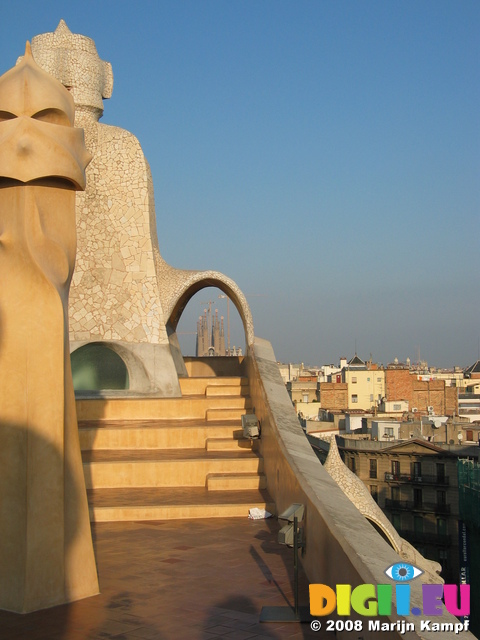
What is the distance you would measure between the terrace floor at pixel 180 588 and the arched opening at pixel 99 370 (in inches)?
211

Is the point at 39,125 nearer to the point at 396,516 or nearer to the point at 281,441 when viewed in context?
the point at 281,441

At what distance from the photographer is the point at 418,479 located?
3106cm

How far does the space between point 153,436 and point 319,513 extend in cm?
495

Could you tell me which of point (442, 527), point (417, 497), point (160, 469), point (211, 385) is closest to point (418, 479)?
point (417, 497)

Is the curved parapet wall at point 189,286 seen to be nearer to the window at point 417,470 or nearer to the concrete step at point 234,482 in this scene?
the concrete step at point 234,482

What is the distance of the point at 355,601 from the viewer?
4.19 m

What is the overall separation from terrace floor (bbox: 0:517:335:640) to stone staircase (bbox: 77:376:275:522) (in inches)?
12.2

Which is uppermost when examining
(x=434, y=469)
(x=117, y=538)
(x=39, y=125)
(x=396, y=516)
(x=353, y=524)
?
(x=39, y=125)

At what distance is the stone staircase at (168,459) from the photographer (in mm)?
8359

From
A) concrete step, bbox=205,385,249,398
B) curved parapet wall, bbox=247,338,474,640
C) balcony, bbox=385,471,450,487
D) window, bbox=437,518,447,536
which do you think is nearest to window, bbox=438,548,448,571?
window, bbox=437,518,447,536

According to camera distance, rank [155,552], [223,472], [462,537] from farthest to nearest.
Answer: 1. [462,537]
2. [223,472]
3. [155,552]

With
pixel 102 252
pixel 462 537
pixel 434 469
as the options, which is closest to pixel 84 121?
pixel 102 252

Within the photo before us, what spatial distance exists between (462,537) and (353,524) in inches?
663

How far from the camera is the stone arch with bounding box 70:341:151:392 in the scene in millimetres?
12578
